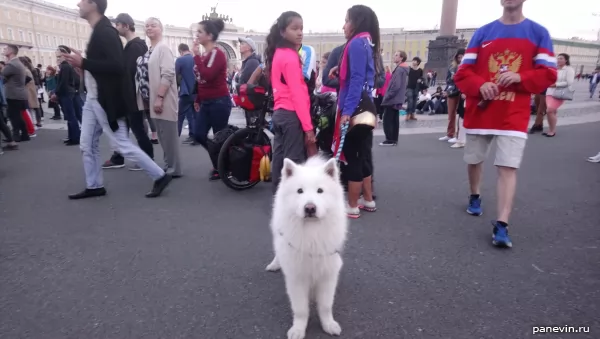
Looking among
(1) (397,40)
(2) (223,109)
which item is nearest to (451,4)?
(2) (223,109)

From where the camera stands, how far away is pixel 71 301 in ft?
8.54

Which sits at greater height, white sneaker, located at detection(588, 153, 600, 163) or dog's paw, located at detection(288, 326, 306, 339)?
white sneaker, located at detection(588, 153, 600, 163)

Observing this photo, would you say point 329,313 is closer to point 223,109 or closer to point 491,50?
point 491,50

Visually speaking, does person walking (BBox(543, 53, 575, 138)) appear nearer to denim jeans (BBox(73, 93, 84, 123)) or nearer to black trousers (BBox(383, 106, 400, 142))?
black trousers (BBox(383, 106, 400, 142))

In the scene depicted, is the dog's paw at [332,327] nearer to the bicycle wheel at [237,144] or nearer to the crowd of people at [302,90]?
the crowd of people at [302,90]

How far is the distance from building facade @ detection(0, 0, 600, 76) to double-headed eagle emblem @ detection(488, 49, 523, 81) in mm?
40559

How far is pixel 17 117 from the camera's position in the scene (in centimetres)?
884

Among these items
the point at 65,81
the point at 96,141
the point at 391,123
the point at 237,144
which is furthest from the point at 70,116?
the point at 391,123

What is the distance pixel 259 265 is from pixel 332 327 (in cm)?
101

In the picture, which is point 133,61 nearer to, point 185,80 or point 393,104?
point 185,80

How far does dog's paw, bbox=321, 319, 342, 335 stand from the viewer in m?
2.26

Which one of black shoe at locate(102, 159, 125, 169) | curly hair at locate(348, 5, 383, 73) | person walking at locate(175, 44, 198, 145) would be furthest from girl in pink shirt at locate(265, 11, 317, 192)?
black shoe at locate(102, 159, 125, 169)

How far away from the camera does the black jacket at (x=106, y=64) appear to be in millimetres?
4273

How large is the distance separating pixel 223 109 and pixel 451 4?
20425 mm
